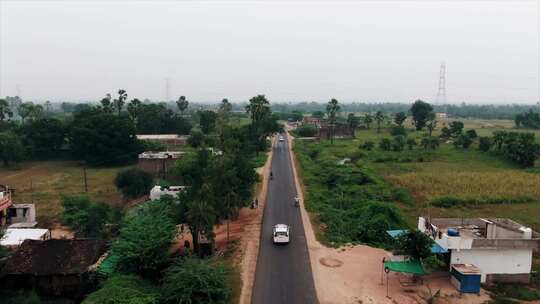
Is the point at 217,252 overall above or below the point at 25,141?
below

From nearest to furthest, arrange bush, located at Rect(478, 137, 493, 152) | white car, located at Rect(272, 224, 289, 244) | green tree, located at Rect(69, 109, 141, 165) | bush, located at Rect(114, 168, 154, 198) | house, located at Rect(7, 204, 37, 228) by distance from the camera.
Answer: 1. white car, located at Rect(272, 224, 289, 244)
2. house, located at Rect(7, 204, 37, 228)
3. bush, located at Rect(114, 168, 154, 198)
4. green tree, located at Rect(69, 109, 141, 165)
5. bush, located at Rect(478, 137, 493, 152)

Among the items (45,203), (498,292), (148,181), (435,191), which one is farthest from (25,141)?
(498,292)

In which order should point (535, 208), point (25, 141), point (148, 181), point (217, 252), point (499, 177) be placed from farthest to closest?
1. point (25, 141)
2. point (499, 177)
3. point (148, 181)
4. point (535, 208)
5. point (217, 252)

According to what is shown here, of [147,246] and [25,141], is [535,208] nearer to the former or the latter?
[147,246]

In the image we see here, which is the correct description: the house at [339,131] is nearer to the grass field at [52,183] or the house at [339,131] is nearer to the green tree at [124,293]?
the grass field at [52,183]

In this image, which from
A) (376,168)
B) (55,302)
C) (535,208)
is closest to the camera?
(55,302)

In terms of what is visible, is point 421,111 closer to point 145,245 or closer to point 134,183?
point 134,183

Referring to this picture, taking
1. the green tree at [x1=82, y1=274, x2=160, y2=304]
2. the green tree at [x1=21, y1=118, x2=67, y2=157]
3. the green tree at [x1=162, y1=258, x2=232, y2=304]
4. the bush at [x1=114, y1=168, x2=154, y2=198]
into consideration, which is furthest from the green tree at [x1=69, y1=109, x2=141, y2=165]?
the green tree at [x1=162, y1=258, x2=232, y2=304]

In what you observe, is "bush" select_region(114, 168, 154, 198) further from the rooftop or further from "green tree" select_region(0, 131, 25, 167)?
"green tree" select_region(0, 131, 25, 167)
